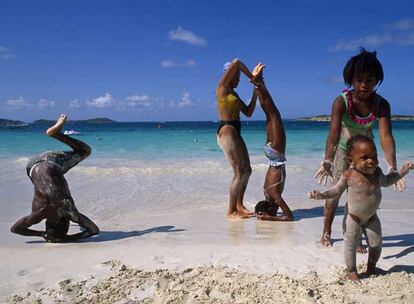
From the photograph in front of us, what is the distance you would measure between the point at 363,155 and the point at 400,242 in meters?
1.60

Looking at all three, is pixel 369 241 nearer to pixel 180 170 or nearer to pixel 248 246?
pixel 248 246

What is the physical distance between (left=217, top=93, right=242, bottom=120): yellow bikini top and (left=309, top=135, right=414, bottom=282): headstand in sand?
2434mm

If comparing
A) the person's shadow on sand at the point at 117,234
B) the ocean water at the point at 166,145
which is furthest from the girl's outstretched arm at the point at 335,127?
the ocean water at the point at 166,145

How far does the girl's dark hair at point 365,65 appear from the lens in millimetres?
3479

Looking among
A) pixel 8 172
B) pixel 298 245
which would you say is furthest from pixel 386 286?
pixel 8 172

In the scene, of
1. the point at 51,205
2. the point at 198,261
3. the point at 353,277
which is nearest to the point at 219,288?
the point at 198,261

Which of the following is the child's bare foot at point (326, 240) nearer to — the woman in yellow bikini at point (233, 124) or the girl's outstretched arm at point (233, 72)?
the woman in yellow bikini at point (233, 124)

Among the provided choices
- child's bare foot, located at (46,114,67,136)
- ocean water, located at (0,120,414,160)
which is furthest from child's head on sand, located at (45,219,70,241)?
ocean water, located at (0,120,414,160)

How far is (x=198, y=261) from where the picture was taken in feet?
11.6

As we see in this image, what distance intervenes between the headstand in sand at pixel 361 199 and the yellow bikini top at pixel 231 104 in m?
2.43

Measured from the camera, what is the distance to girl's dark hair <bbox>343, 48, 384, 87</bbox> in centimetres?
348

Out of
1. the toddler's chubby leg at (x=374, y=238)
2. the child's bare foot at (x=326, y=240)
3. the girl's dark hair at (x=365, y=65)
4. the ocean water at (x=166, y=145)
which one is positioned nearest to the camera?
the toddler's chubby leg at (x=374, y=238)

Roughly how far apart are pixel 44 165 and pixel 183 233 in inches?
66.6

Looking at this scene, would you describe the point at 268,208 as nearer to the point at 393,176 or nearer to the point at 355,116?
the point at 355,116
